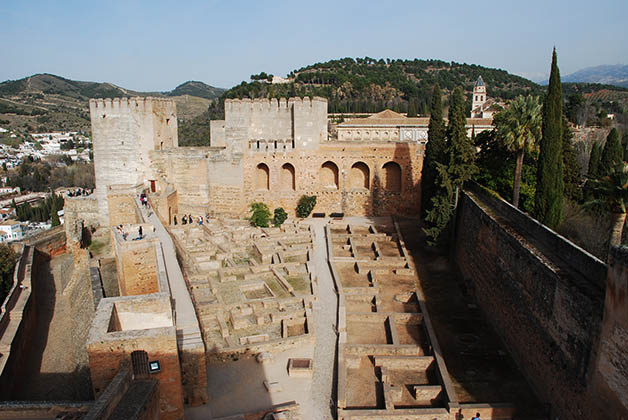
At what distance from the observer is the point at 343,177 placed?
21.1m

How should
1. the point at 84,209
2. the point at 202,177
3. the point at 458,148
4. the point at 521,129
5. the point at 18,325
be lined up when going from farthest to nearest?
1. the point at 202,177
2. the point at 84,209
3. the point at 458,148
4. the point at 521,129
5. the point at 18,325

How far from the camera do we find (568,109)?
138 feet

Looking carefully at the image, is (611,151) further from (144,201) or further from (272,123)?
(144,201)

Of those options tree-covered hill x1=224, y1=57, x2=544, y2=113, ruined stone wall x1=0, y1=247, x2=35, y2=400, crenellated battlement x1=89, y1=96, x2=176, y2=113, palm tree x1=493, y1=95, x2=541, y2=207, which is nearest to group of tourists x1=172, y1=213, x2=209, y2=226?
crenellated battlement x1=89, y1=96, x2=176, y2=113

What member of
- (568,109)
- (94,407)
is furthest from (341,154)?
(568,109)

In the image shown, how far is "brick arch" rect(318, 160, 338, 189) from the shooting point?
2148 centimetres

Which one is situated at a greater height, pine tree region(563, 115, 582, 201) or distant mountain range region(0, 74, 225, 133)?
distant mountain range region(0, 74, 225, 133)

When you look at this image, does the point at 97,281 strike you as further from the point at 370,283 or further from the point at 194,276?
the point at 370,283

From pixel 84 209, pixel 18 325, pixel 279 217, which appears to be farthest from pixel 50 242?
pixel 279 217

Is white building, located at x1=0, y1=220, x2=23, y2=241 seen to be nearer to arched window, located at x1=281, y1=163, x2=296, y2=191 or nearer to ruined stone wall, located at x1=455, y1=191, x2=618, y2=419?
arched window, located at x1=281, y1=163, x2=296, y2=191

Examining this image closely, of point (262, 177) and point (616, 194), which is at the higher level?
point (616, 194)

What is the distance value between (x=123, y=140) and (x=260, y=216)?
20.9ft

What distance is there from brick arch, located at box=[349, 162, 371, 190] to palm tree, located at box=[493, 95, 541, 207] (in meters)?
7.49

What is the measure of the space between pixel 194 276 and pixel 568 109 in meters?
39.3
